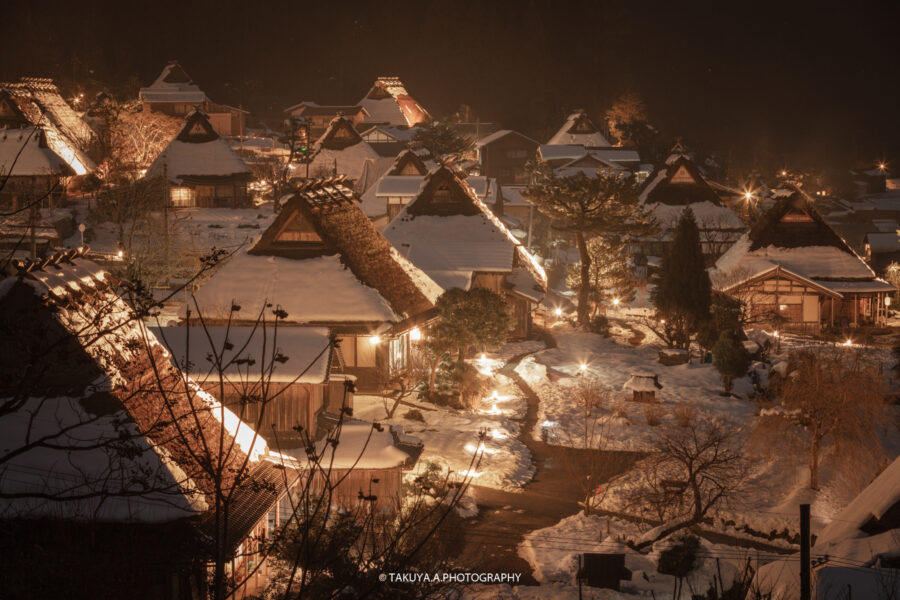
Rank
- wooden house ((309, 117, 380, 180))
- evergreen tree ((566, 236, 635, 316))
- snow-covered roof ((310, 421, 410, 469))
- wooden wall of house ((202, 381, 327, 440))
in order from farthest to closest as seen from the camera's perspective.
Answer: wooden house ((309, 117, 380, 180)) → evergreen tree ((566, 236, 635, 316)) → wooden wall of house ((202, 381, 327, 440)) → snow-covered roof ((310, 421, 410, 469))

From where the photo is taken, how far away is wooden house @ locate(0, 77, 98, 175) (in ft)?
121

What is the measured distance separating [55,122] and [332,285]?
27.1 meters

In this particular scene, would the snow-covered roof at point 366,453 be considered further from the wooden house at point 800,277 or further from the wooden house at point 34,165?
the wooden house at point 34,165

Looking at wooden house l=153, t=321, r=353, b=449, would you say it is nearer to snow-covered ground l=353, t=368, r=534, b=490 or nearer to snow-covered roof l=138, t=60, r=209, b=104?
snow-covered ground l=353, t=368, r=534, b=490

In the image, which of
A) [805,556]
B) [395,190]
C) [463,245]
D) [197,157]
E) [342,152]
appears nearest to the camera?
[805,556]

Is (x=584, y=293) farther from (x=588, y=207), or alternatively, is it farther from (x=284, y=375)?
(x=284, y=375)

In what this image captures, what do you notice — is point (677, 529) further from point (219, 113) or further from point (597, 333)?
point (219, 113)

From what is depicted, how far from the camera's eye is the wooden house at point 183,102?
56.1m

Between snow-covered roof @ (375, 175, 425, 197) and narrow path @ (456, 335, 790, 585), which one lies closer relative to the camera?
narrow path @ (456, 335, 790, 585)

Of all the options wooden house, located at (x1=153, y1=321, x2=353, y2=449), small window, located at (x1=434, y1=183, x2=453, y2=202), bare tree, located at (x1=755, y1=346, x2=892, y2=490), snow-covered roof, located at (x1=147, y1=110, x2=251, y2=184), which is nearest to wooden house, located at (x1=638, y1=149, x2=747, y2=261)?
small window, located at (x1=434, y1=183, x2=453, y2=202)

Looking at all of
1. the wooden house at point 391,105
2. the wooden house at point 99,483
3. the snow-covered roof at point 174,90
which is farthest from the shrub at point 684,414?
the snow-covered roof at point 174,90

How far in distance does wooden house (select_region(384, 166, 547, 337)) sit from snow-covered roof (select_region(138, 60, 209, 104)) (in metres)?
31.2

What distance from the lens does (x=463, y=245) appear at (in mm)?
30000

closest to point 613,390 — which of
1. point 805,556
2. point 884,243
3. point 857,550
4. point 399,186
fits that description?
point 857,550
